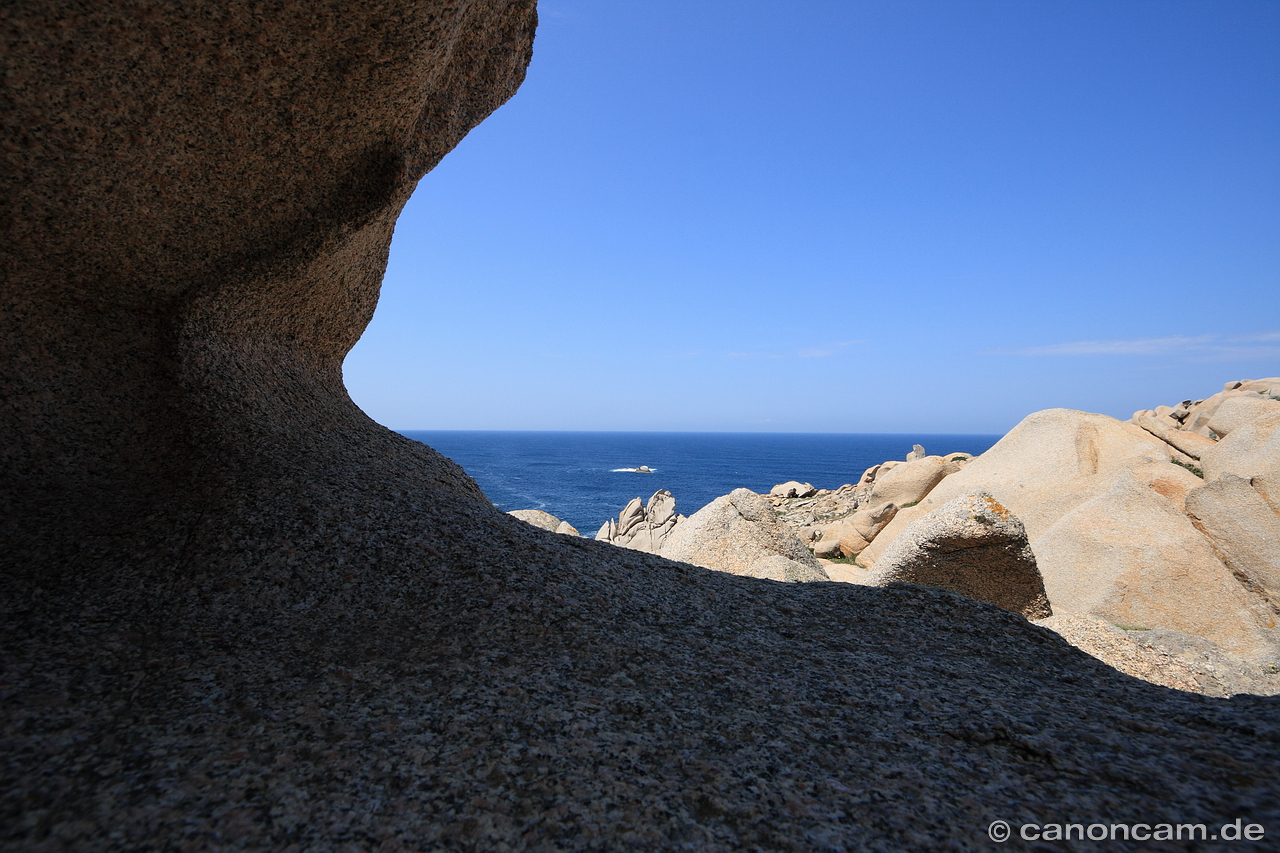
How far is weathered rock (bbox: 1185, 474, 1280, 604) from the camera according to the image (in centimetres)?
1111

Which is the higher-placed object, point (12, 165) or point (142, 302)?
point (12, 165)

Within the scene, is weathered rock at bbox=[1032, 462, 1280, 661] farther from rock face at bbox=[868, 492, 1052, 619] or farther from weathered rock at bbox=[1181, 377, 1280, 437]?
weathered rock at bbox=[1181, 377, 1280, 437]

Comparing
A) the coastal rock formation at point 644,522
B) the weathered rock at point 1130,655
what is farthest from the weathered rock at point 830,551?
the weathered rock at point 1130,655

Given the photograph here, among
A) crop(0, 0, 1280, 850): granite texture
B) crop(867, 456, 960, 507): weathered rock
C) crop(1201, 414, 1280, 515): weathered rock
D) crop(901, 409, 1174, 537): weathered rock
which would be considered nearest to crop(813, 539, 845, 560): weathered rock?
crop(867, 456, 960, 507): weathered rock

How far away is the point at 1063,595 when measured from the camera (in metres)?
12.1

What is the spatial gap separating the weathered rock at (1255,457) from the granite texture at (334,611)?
Answer: 35.1 ft

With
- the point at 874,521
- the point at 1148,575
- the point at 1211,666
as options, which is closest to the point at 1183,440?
the point at 1148,575

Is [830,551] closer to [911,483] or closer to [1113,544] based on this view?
[911,483]

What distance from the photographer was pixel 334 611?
161 inches

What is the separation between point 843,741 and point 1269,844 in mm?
1539

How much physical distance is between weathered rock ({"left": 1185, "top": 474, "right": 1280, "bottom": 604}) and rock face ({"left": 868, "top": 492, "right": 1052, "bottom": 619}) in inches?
169

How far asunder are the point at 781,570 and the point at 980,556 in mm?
3230

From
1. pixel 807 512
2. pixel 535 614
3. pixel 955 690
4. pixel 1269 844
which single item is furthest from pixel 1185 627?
pixel 807 512

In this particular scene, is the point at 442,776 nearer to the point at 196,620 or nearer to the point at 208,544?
the point at 196,620
